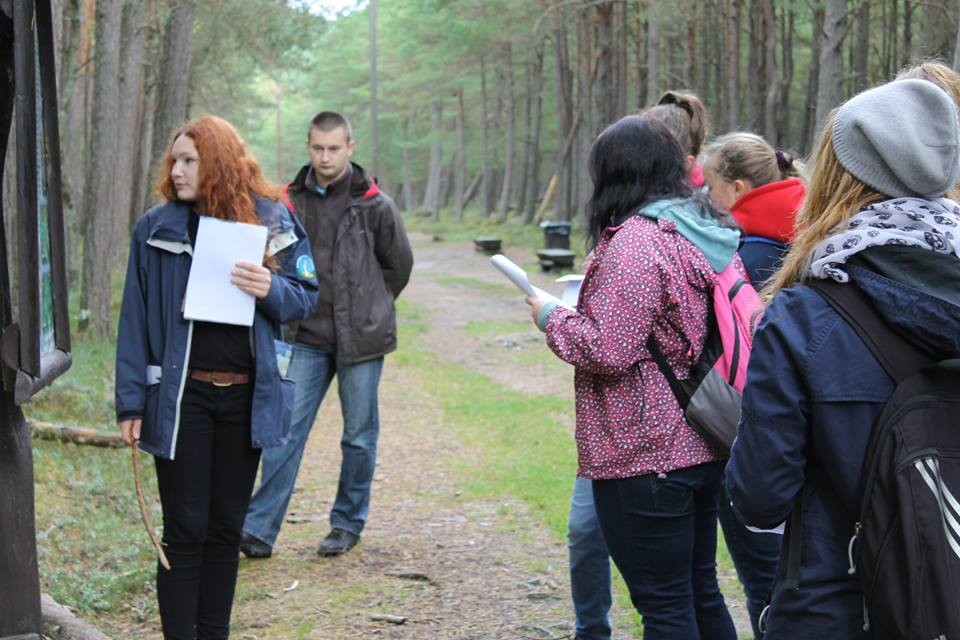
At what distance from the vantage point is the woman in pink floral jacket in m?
3.46

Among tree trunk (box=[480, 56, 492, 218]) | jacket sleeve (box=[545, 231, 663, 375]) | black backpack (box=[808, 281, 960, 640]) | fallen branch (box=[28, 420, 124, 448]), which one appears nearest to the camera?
black backpack (box=[808, 281, 960, 640])

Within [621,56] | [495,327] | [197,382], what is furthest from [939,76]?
[621,56]

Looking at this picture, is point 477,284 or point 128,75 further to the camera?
point 477,284

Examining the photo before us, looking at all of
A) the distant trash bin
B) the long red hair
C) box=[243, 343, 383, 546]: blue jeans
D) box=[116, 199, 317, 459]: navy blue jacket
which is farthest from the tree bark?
box=[116, 199, 317, 459]: navy blue jacket

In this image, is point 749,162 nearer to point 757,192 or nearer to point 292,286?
point 757,192

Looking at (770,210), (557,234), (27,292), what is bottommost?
(557,234)

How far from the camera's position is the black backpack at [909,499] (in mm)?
2207

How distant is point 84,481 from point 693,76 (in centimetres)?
2741

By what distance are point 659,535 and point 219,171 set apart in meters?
Result: 2.16

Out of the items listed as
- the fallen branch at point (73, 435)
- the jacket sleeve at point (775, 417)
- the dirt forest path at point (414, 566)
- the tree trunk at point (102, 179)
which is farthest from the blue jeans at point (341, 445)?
the tree trunk at point (102, 179)

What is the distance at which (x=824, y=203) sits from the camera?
254 centimetres

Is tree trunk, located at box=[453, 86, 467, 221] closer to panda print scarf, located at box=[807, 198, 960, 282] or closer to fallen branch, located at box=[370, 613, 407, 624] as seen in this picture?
fallen branch, located at box=[370, 613, 407, 624]

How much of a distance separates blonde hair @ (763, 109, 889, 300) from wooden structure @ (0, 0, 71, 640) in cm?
190

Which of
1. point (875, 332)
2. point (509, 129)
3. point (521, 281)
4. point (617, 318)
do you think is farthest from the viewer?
point (509, 129)
